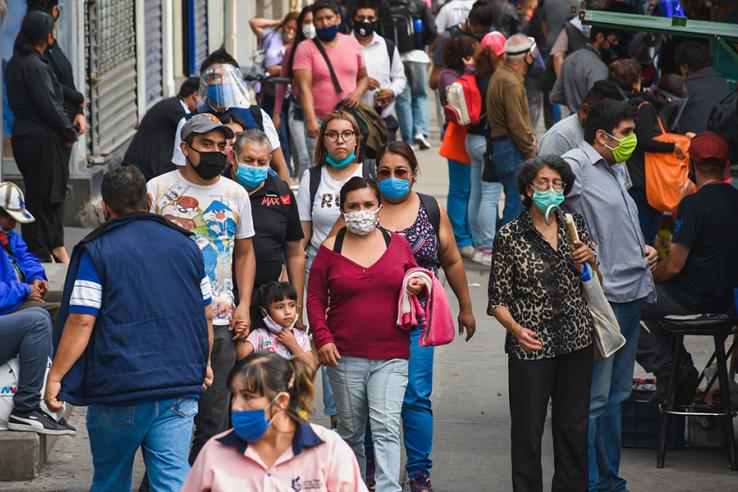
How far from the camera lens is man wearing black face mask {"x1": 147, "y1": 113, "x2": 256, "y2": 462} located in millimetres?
6305

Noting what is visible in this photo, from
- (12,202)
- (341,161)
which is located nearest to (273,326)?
(341,161)

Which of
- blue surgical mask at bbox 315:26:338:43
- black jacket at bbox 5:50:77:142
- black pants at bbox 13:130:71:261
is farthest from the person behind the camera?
blue surgical mask at bbox 315:26:338:43

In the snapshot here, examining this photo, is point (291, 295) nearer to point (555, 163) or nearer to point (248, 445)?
point (555, 163)

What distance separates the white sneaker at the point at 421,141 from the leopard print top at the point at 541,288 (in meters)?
11.8

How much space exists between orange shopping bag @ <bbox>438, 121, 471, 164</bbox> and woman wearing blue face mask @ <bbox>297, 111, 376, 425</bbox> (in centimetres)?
460

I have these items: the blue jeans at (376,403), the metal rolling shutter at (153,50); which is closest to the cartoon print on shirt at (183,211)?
the blue jeans at (376,403)

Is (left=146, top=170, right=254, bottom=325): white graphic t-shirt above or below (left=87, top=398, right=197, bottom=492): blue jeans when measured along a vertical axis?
above

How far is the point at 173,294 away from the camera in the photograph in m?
5.43

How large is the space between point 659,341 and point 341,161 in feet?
6.62

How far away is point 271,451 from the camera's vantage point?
4.18 metres

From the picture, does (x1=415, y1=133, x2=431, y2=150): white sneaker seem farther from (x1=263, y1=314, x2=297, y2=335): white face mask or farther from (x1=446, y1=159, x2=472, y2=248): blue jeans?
(x1=263, y1=314, x2=297, y2=335): white face mask

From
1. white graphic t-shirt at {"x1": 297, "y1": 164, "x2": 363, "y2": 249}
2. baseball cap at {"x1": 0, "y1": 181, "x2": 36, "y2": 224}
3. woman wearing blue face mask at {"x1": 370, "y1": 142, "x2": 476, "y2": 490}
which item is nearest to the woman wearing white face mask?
white graphic t-shirt at {"x1": 297, "y1": 164, "x2": 363, "y2": 249}

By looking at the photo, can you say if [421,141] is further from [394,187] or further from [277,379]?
[277,379]

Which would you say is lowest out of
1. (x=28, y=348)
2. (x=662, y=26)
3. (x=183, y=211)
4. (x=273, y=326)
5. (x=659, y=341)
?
(x=659, y=341)
